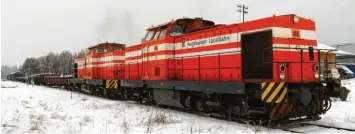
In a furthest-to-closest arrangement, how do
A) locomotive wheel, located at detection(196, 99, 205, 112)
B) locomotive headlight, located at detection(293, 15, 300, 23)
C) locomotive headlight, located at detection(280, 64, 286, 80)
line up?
locomotive wheel, located at detection(196, 99, 205, 112) → locomotive headlight, located at detection(293, 15, 300, 23) → locomotive headlight, located at detection(280, 64, 286, 80)

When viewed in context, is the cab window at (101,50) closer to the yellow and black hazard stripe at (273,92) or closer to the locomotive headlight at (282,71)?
the locomotive headlight at (282,71)

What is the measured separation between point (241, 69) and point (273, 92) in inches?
55.5

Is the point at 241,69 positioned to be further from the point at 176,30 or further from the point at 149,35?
the point at 149,35

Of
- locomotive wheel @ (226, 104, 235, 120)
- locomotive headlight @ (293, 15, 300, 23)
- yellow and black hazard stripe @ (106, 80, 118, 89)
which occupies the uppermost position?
locomotive headlight @ (293, 15, 300, 23)

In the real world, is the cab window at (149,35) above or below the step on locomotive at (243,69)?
above

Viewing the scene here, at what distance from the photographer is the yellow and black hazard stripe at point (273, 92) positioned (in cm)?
745

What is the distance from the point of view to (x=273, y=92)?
7.45 metres

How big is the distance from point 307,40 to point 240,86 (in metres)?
2.26

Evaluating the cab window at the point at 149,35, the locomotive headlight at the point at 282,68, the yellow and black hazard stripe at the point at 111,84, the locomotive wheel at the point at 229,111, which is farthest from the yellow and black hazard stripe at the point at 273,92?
the yellow and black hazard stripe at the point at 111,84

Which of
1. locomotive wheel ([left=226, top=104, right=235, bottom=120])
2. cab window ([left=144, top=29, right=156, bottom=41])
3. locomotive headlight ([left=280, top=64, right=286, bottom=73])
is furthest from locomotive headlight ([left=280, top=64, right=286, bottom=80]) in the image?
cab window ([left=144, top=29, right=156, bottom=41])

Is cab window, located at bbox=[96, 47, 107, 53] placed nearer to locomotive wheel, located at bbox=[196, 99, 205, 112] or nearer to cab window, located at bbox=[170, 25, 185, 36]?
cab window, located at bbox=[170, 25, 185, 36]

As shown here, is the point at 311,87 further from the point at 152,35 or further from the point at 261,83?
the point at 152,35

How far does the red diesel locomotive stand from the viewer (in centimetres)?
791

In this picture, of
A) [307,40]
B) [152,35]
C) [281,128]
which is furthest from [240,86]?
[152,35]
